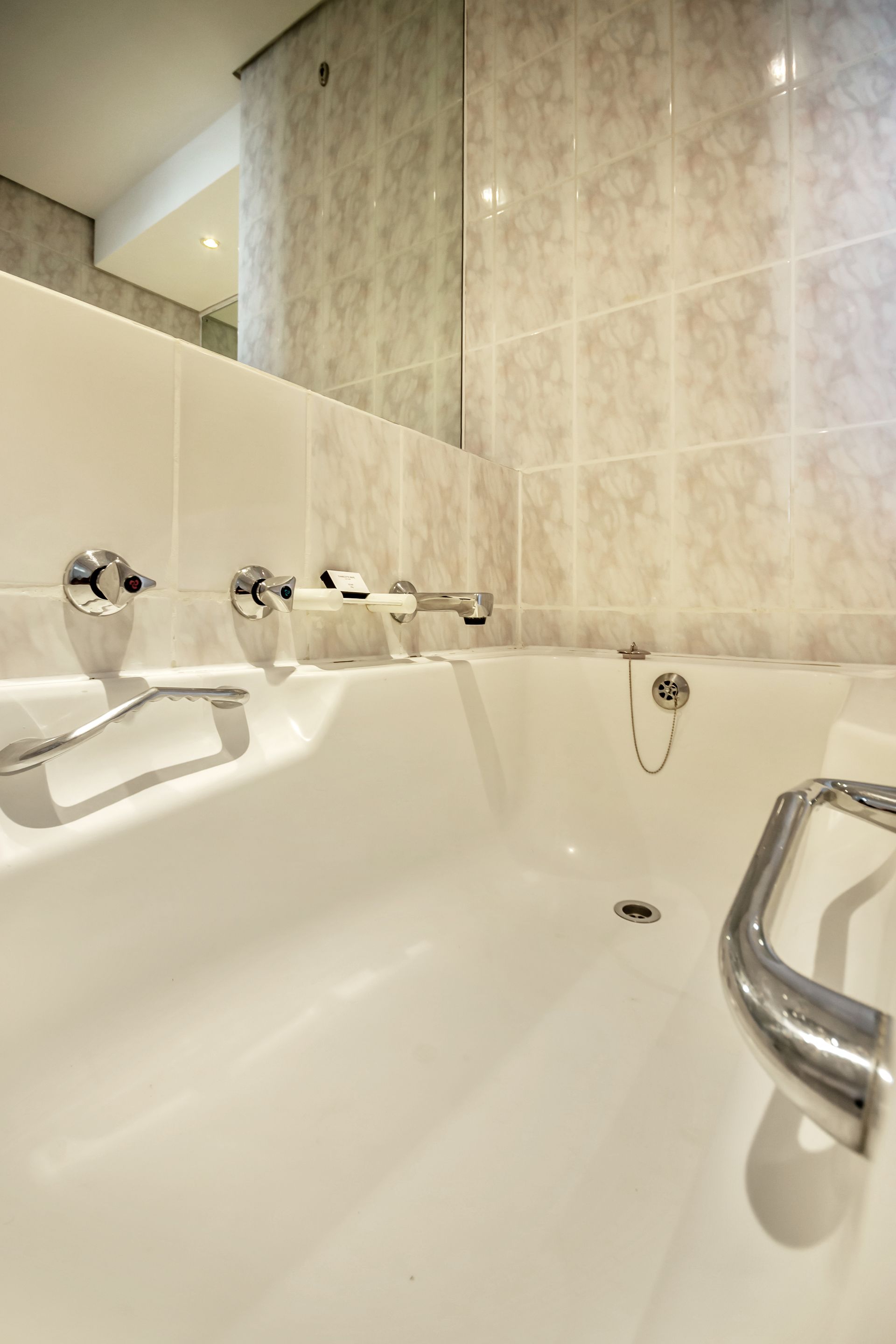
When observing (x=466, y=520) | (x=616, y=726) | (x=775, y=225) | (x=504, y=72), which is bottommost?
(x=616, y=726)

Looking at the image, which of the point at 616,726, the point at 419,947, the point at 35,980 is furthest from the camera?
the point at 616,726

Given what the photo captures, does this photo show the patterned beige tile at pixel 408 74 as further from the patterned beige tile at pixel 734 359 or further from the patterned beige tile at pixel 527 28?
the patterned beige tile at pixel 734 359

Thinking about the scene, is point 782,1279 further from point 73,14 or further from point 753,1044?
point 73,14

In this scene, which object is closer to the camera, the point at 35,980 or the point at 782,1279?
the point at 782,1279

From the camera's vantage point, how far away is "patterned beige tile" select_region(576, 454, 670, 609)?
4.45 ft

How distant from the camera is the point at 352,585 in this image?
3.33 ft

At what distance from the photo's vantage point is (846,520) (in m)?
1.17

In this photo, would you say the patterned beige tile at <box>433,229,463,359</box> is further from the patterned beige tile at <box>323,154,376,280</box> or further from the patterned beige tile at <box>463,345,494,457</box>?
the patterned beige tile at <box>323,154,376,280</box>

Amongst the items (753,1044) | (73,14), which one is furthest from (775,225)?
(753,1044)

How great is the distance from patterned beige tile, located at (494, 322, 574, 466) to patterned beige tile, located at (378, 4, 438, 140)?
58 centimetres

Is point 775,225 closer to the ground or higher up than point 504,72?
closer to the ground

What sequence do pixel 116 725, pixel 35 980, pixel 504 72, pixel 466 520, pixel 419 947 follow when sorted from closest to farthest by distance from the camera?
pixel 35 980 → pixel 116 725 → pixel 419 947 → pixel 466 520 → pixel 504 72

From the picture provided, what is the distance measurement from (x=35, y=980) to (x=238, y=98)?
1.30 metres

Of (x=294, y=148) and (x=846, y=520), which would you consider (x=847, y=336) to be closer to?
(x=846, y=520)
